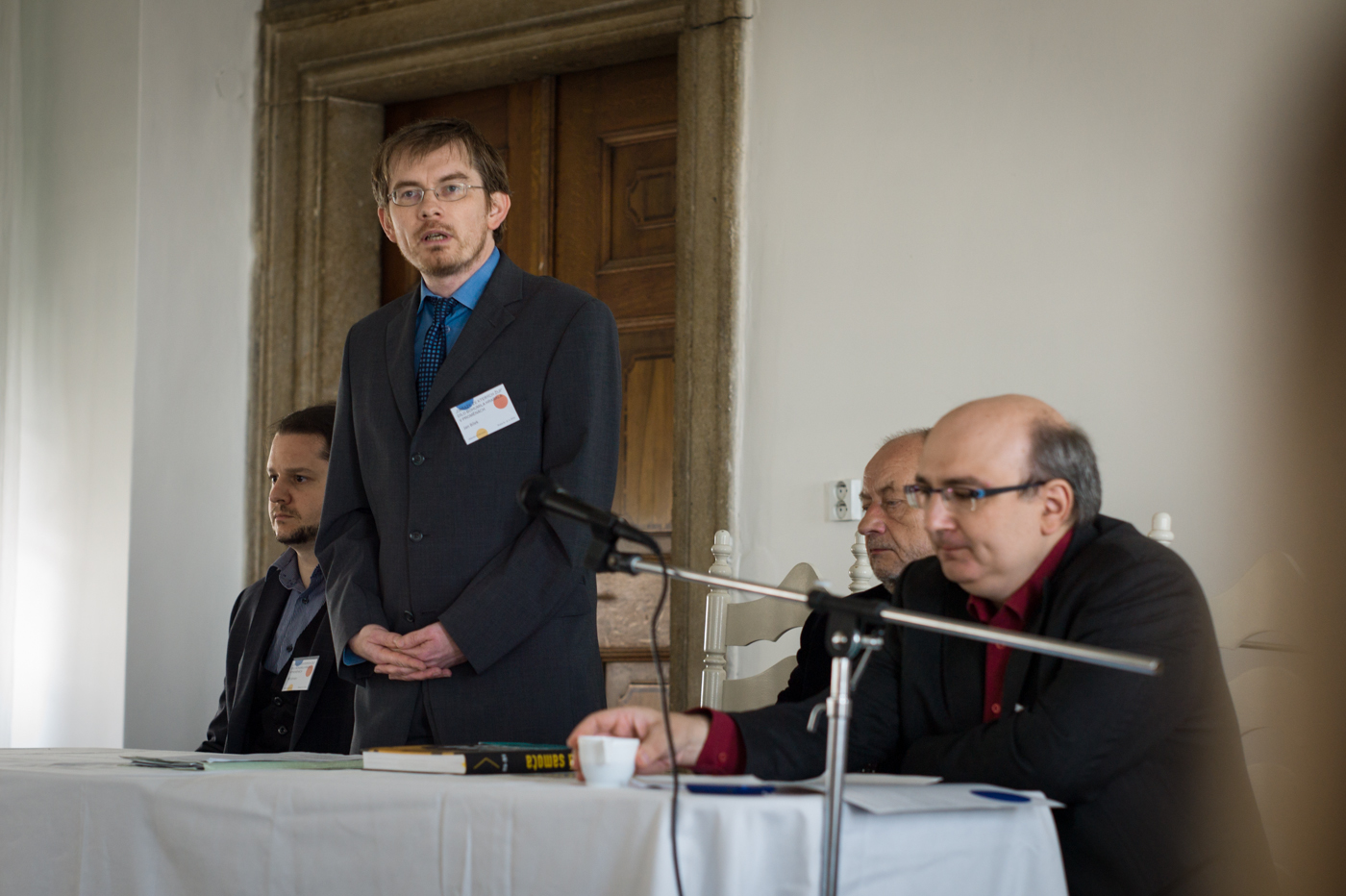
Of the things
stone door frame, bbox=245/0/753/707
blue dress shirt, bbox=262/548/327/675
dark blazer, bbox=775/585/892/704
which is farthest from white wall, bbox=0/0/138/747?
dark blazer, bbox=775/585/892/704

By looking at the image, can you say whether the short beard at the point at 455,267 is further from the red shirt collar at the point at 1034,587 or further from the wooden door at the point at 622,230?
the wooden door at the point at 622,230

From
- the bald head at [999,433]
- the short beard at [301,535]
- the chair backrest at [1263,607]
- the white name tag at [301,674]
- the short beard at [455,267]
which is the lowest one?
the white name tag at [301,674]

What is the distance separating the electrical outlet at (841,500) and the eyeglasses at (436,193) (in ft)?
4.62

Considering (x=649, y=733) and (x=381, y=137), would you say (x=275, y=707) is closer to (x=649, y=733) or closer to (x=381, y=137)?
(x=649, y=733)

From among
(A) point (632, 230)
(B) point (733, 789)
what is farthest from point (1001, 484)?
(A) point (632, 230)

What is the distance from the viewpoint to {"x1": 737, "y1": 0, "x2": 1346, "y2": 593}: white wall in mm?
2889

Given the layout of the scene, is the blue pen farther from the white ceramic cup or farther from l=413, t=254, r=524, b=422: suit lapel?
l=413, t=254, r=524, b=422: suit lapel

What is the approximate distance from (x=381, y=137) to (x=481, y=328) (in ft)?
8.23

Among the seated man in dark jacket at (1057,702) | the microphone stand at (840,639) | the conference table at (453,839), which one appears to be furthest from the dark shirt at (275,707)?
the microphone stand at (840,639)

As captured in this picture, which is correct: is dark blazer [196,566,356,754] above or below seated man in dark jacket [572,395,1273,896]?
below

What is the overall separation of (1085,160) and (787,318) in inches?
33.5

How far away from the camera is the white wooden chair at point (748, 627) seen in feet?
9.86

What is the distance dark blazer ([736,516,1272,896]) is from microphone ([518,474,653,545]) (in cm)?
37

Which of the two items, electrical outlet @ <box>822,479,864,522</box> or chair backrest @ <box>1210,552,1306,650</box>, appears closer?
chair backrest @ <box>1210,552,1306,650</box>
